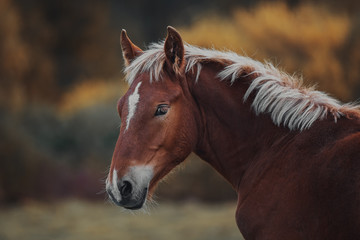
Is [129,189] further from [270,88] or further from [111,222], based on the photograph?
[111,222]

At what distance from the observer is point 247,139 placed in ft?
11.2

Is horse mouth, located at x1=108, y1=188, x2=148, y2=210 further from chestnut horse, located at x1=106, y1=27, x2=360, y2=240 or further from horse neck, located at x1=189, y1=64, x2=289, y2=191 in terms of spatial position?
horse neck, located at x1=189, y1=64, x2=289, y2=191

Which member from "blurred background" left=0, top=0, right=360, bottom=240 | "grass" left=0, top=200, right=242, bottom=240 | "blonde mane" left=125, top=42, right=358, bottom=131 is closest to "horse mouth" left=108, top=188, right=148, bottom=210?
"blonde mane" left=125, top=42, right=358, bottom=131

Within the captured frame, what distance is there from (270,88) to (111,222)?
7818mm

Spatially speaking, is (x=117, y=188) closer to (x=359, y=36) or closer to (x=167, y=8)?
(x=359, y=36)

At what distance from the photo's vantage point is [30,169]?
40.5 feet

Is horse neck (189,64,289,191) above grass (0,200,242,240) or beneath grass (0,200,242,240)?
above

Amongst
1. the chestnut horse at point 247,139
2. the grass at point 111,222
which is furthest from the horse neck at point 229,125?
the grass at point 111,222

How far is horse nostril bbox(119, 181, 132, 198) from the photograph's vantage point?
3205mm

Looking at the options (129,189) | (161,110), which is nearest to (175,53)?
(161,110)

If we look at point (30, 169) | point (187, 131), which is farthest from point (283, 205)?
point (30, 169)

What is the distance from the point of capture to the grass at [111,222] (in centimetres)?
948

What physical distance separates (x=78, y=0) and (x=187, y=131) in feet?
77.3

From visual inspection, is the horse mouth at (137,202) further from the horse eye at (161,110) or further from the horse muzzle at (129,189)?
the horse eye at (161,110)
